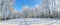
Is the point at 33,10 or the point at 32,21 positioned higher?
the point at 33,10

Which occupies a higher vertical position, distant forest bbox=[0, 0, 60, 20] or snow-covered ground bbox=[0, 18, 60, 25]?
distant forest bbox=[0, 0, 60, 20]

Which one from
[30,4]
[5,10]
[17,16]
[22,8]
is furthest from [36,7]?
[5,10]

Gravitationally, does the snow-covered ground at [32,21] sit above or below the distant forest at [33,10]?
below

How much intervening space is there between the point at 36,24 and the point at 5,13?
50 cm

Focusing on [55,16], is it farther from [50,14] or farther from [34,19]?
[34,19]

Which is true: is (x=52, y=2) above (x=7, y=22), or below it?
above

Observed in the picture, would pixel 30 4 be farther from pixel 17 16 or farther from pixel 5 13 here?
pixel 5 13

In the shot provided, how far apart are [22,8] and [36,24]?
1.06 feet

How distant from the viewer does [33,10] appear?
149 cm

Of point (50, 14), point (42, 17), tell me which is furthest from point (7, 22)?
point (50, 14)

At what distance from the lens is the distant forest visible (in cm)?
147

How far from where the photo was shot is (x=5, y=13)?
1.50 m

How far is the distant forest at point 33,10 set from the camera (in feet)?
4.82

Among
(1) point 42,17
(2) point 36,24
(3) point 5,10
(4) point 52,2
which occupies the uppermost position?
(4) point 52,2
